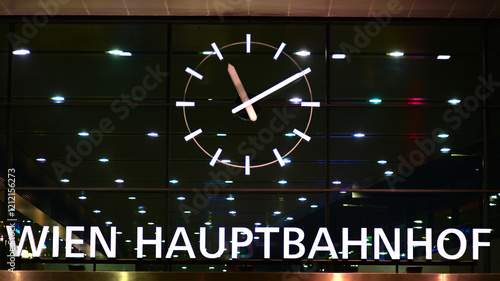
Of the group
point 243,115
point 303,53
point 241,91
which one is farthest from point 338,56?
point 243,115

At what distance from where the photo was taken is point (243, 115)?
53.1 feet

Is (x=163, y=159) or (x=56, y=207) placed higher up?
(x=163, y=159)

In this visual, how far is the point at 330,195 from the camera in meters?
15.9

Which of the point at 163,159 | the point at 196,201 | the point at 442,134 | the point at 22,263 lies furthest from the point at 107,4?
the point at 442,134

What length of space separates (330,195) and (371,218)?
3.15ft

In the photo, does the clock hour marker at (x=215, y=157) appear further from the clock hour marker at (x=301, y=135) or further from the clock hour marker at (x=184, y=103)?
the clock hour marker at (x=301, y=135)

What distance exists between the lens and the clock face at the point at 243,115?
16156 millimetres

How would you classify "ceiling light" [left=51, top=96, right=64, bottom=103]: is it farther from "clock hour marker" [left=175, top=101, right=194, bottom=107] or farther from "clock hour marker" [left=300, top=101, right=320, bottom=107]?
"clock hour marker" [left=300, top=101, right=320, bottom=107]

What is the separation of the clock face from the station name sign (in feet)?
5.36

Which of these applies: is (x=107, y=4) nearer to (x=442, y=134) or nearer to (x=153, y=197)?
(x=153, y=197)

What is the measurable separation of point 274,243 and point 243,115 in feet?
9.08

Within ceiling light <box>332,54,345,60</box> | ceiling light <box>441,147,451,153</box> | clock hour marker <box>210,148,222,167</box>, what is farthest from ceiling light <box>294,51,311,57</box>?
ceiling light <box>441,147,451,153</box>

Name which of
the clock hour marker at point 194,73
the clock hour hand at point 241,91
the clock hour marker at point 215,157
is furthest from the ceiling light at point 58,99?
the clock hour hand at point 241,91

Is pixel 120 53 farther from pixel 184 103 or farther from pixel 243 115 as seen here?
pixel 243 115
